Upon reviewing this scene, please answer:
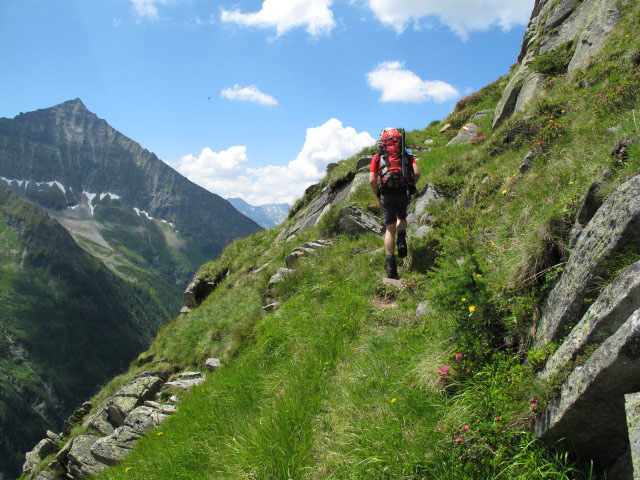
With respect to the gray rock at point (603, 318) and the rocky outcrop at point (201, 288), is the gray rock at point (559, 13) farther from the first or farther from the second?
the rocky outcrop at point (201, 288)

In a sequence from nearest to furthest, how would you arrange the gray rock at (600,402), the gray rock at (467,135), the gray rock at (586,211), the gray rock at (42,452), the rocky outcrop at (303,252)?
the gray rock at (600,402) → the gray rock at (586,211) → the rocky outcrop at (303,252) → the gray rock at (42,452) → the gray rock at (467,135)

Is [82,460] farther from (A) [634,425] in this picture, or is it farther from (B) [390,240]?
(A) [634,425]

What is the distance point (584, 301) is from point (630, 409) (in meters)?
0.97

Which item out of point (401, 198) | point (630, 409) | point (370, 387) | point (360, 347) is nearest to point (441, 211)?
point (401, 198)

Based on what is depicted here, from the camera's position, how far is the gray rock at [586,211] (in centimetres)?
354

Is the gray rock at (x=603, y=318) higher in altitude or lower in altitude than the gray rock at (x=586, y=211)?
lower

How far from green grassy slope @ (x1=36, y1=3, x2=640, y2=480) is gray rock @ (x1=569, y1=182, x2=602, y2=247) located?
0.34 ft

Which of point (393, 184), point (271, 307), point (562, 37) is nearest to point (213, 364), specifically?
point (271, 307)

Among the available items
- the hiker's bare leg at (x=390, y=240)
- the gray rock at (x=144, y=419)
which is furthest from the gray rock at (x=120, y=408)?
the hiker's bare leg at (x=390, y=240)

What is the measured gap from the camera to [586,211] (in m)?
3.60

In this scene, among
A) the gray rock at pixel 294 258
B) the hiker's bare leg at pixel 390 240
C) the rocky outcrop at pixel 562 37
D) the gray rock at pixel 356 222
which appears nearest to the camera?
the hiker's bare leg at pixel 390 240

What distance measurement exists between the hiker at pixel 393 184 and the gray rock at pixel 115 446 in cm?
656

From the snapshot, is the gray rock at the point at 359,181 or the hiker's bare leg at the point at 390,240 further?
the gray rock at the point at 359,181

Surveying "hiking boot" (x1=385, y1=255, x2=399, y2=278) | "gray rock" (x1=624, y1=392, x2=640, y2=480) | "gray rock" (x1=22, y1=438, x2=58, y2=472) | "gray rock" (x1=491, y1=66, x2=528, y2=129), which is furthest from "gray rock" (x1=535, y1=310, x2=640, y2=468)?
"gray rock" (x1=22, y1=438, x2=58, y2=472)
